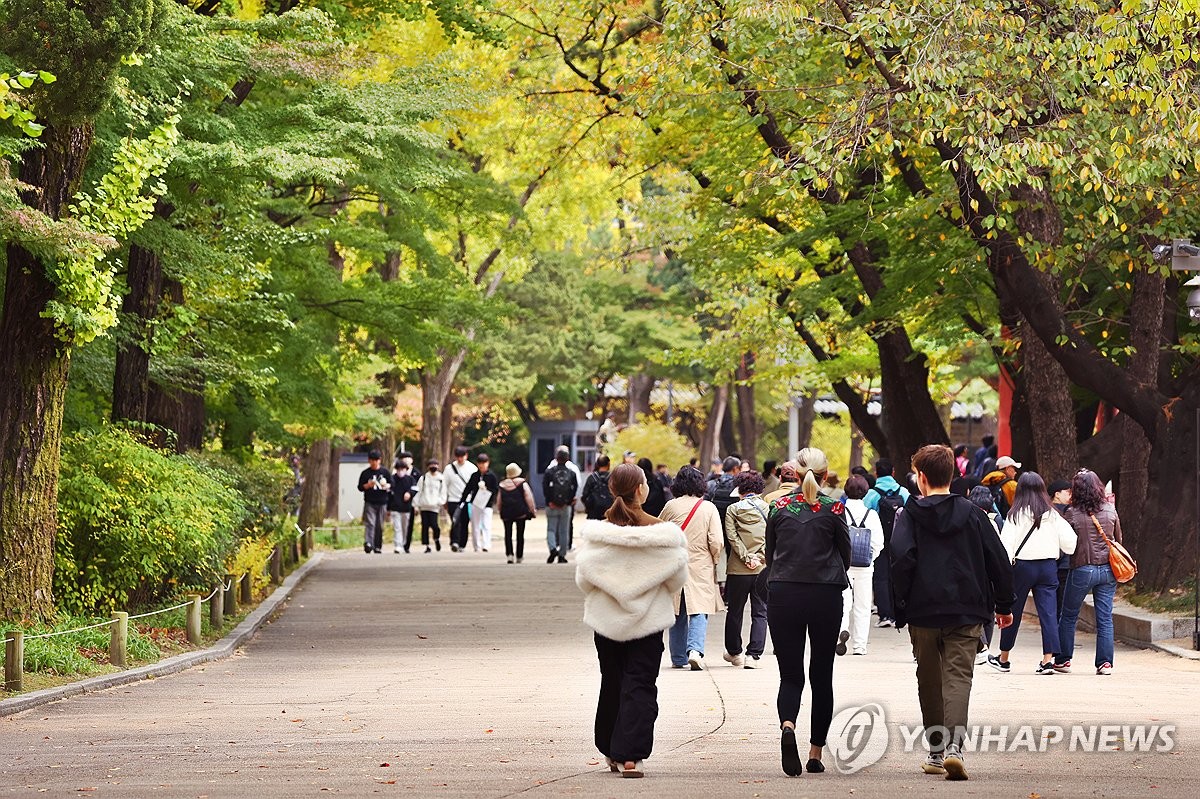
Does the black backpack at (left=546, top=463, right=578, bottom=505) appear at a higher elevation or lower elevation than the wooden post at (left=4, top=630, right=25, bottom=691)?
higher

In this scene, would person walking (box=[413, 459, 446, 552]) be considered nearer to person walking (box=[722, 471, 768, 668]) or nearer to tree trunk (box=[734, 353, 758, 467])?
person walking (box=[722, 471, 768, 668])

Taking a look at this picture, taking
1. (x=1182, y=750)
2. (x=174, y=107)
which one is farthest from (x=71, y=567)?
(x=1182, y=750)

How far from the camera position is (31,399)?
15164 millimetres

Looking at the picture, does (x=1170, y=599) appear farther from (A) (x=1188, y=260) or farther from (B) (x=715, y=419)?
(B) (x=715, y=419)

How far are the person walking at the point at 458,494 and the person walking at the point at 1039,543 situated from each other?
18.3 m

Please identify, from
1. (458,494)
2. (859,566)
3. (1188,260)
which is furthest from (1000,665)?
(458,494)

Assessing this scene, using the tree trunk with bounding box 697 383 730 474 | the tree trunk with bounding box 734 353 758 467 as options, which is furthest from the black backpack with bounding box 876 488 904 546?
the tree trunk with bounding box 697 383 730 474

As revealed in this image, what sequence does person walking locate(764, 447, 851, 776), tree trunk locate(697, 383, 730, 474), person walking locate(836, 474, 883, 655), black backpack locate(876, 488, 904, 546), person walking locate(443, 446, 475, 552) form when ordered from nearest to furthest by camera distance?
1. person walking locate(764, 447, 851, 776)
2. person walking locate(836, 474, 883, 655)
3. black backpack locate(876, 488, 904, 546)
4. person walking locate(443, 446, 475, 552)
5. tree trunk locate(697, 383, 730, 474)

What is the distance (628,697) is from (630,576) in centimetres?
64

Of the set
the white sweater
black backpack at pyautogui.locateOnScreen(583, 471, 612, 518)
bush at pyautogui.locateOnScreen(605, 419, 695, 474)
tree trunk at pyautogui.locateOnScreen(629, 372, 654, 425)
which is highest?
tree trunk at pyautogui.locateOnScreen(629, 372, 654, 425)

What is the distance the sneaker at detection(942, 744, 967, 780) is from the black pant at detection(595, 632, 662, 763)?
1.52 m

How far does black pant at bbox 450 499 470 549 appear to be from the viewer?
33.2 meters

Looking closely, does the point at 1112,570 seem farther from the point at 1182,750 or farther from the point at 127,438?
the point at 127,438

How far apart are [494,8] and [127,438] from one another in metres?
9.96
